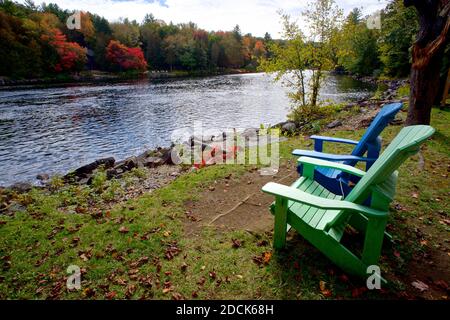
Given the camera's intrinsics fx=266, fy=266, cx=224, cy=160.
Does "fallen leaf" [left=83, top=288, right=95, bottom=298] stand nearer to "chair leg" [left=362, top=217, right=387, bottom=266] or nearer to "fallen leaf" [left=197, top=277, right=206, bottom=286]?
"fallen leaf" [left=197, top=277, right=206, bottom=286]

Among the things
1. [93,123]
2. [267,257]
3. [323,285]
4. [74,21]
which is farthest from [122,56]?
[323,285]

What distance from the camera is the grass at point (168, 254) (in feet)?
9.72

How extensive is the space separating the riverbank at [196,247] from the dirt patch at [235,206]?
18 millimetres

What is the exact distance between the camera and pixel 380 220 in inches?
100

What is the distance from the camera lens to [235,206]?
185 inches

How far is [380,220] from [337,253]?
0.60 metres

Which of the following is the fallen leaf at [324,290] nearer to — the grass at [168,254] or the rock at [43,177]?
the grass at [168,254]

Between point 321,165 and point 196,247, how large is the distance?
6.58ft

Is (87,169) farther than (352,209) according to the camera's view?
Yes

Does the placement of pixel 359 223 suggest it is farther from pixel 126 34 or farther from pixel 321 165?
pixel 126 34

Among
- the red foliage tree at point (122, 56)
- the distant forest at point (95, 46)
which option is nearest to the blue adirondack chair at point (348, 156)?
the distant forest at point (95, 46)

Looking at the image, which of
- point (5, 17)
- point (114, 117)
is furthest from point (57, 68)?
point (114, 117)

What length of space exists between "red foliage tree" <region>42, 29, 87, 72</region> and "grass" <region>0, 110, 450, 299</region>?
55.0 metres

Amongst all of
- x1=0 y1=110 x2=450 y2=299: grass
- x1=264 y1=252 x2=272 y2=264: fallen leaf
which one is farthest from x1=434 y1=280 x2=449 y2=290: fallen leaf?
x1=264 y1=252 x2=272 y2=264: fallen leaf
